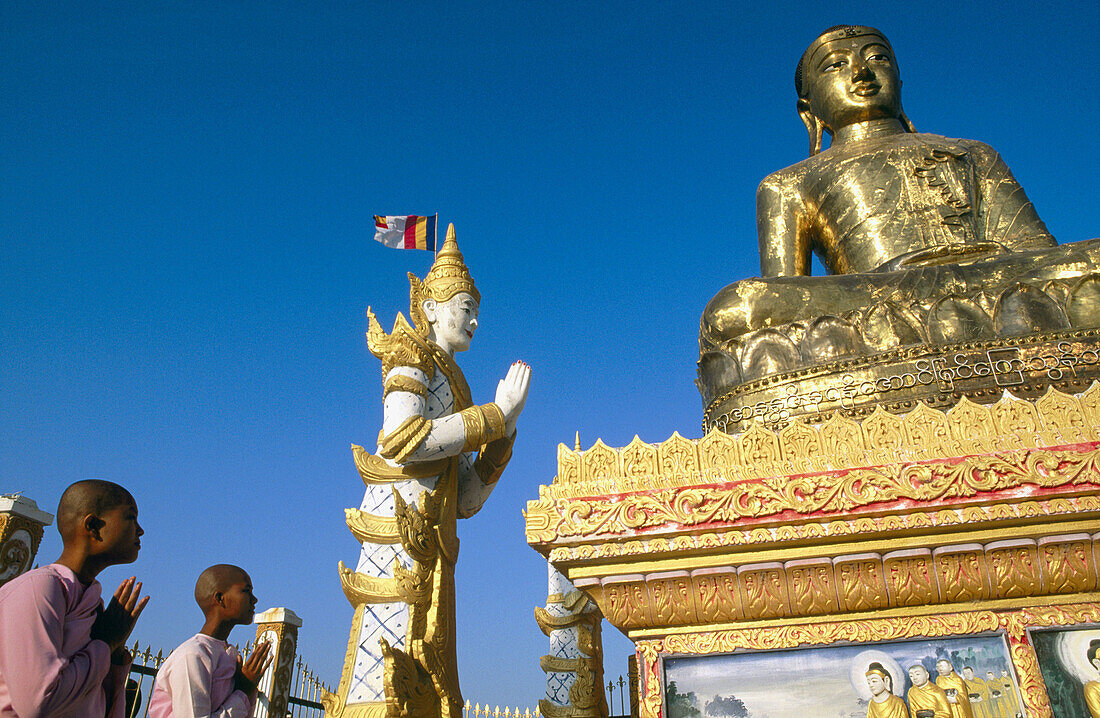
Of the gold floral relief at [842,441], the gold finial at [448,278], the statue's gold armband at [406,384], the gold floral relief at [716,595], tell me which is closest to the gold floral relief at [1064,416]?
the gold floral relief at [842,441]

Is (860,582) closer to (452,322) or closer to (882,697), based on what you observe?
(882,697)

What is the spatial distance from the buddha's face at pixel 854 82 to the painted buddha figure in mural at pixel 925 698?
6.98m

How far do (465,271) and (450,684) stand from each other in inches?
107

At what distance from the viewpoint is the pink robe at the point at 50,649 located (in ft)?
5.95

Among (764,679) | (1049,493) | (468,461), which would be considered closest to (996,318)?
(1049,493)

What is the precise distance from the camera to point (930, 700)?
2936 mm

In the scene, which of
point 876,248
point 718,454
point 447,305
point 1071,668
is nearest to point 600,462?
point 718,454

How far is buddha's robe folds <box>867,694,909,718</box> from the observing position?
2.93 meters

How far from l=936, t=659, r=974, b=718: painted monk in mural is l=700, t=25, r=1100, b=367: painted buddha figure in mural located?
92.8 inches

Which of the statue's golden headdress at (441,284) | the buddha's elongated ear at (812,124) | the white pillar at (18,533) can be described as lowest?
the white pillar at (18,533)

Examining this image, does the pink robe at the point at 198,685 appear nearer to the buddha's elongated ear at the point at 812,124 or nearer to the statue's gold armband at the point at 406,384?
the statue's gold armband at the point at 406,384

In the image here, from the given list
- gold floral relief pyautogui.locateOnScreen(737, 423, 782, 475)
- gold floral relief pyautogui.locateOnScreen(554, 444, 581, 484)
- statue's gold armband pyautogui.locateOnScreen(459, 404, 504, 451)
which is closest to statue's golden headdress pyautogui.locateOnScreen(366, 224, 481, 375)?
statue's gold armband pyautogui.locateOnScreen(459, 404, 504, 451)

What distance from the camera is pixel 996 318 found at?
4758mm

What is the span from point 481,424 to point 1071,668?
300 centimetres
